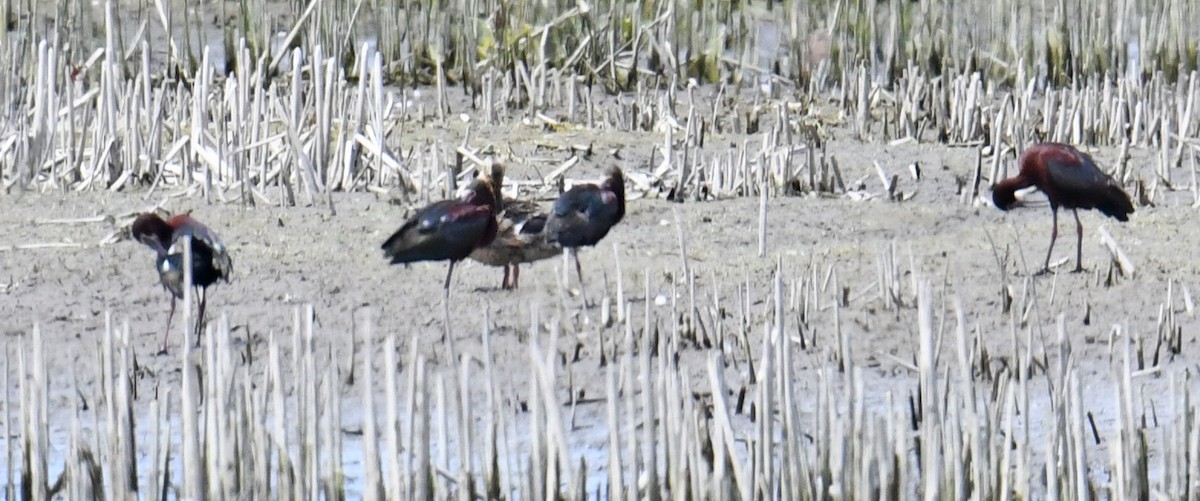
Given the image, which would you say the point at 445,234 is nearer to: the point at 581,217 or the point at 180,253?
the point at 581,217

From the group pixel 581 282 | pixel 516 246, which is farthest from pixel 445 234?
pixel 581 282

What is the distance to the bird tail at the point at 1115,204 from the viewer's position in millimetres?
8445

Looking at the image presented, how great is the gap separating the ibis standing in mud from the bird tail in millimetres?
2516

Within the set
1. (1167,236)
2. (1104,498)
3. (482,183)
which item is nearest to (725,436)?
(1104,498)

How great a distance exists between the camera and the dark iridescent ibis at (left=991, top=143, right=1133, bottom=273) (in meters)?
8.41

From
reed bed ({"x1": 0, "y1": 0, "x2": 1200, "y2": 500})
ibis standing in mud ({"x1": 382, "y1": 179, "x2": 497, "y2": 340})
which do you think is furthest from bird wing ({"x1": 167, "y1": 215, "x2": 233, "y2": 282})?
ibis standing in mud ({"x1": 382, "y1": 179, "x2": 497, "y2": 340})

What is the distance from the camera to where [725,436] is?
4.28 metres

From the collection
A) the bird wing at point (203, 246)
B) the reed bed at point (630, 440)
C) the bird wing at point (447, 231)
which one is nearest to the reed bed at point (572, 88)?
the bird wing at point (447, 231)

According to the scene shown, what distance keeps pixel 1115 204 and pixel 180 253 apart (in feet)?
12.4

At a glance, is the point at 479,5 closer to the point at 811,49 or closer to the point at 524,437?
the point at 811,49

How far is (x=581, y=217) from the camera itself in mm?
8031

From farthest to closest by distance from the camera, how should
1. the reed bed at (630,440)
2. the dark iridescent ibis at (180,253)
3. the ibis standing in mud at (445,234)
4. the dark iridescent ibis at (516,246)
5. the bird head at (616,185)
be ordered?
the bird head at (616,185), the dark iridescent ibis at (516,246), the ibis standing in mud at (445,234), the dark iridescent ibis at (180,253), the reed bed at (630,440)

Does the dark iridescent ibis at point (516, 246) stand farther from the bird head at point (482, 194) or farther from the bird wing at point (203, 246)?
the bird wing at point (203, 246)

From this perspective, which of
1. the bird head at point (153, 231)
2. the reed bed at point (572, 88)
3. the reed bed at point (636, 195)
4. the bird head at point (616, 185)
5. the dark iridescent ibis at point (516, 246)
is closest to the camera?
the reed bed at point (636, 195)
